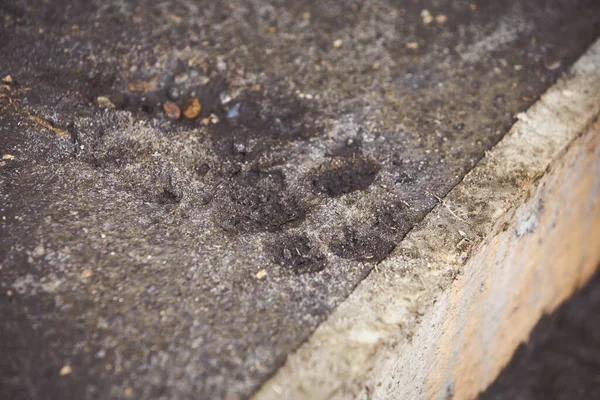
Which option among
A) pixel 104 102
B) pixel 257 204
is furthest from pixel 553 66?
pixel 104 102

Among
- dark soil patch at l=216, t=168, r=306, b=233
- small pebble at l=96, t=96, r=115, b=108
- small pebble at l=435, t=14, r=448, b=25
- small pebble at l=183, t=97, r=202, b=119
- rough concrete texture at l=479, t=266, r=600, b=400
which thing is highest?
small pebble at l=435, t=14, r=448, b=25

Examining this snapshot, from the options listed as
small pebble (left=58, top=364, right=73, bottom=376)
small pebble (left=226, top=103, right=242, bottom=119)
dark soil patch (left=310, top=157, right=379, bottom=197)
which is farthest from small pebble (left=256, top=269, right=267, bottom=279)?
small pebble (left=226, top=103, right=242, bottom=119)

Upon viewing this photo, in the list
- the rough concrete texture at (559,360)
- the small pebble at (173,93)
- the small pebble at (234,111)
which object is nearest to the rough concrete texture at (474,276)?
the rough concrete texture at (559,360)

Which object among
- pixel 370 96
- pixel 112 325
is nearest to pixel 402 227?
pixel 370 96

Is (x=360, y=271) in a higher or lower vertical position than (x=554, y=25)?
lower

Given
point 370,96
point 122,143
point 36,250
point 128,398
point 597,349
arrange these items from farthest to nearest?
point 597,349 < point 370,96 < point 122,143 < point 36,250 < point 128,398

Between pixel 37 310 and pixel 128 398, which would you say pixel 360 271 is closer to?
pixel 128 398

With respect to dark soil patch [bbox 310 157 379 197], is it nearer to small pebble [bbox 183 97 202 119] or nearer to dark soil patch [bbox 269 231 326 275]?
dark soil patch [bbox 269 231 326 275]

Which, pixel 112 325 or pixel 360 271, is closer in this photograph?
pixel 112 325
